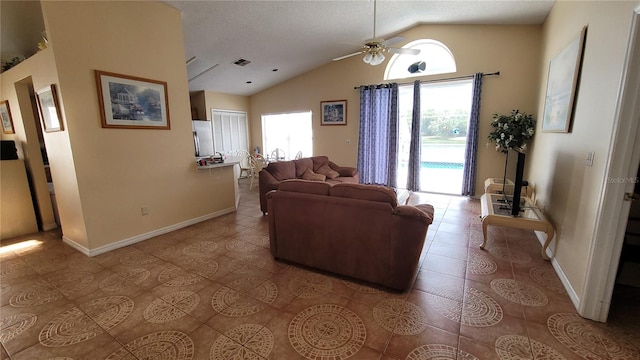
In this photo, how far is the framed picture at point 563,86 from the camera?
2.50 m

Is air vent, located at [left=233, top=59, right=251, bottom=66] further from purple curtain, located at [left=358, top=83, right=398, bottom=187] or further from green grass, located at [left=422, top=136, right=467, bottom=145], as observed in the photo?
green grass, located at [left=422, top=136, right=467, bottom=145]

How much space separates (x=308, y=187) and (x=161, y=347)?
156 cm

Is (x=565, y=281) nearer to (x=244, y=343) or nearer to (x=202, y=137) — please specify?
(x=244, y=343)

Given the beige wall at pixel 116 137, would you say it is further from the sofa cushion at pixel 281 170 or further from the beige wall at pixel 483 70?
the beige wall at pixel 483 70

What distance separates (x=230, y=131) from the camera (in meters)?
7.87

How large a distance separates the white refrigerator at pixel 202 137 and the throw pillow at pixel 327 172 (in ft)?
11.3

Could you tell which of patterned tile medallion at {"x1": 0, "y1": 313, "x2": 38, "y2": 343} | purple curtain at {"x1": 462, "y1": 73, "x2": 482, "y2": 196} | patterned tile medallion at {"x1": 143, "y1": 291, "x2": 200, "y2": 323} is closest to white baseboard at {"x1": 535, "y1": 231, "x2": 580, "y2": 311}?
purple curtain at {"x1": 462, "y1": 73, "x2": 482, "y2": 196}

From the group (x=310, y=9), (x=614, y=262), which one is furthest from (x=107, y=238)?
(x=614, y=262)

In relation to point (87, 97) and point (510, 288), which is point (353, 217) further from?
point (87, 97)

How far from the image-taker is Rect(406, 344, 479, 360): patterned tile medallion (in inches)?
61.5

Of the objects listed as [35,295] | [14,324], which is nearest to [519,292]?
[14,324]

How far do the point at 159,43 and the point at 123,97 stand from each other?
87 centimetres

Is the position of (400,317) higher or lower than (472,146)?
lower

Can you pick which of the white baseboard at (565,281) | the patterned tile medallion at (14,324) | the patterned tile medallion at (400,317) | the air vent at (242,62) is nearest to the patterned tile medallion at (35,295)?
the patterned tile medallion at (14,324)
